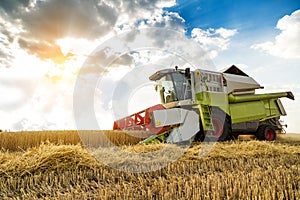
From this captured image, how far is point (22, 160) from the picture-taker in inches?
161

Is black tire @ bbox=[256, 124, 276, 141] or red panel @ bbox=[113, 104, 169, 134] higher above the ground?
red panel @ bbox=[113, 104, 169, 134]

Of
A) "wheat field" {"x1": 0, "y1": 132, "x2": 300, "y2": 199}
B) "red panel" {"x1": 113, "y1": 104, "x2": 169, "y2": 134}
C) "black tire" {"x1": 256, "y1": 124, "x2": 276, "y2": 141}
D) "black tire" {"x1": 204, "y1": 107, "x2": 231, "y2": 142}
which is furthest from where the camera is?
A: "black tire" {"x1": 256, "y1": 124, "x2": 276, "y2": 141}

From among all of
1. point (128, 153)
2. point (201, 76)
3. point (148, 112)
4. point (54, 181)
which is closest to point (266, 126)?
point (201, 76)

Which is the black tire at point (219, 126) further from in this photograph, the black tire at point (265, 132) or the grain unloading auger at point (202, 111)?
the black tire at point (265, 132)

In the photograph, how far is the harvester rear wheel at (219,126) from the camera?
25.6 ft

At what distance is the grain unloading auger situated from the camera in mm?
7266

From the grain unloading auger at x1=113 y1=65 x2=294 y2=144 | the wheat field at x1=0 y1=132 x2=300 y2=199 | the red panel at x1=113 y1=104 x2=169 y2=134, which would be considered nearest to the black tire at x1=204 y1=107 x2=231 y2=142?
the grain unloading auger at x1=113 y1=65 x2=294 y2=144

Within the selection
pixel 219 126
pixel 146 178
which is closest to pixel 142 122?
pixel 219 126

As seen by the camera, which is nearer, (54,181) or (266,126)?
(54,181)

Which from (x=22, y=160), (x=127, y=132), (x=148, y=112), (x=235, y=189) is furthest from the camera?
(x=127, y=132)

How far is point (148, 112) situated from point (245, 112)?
12.5ft

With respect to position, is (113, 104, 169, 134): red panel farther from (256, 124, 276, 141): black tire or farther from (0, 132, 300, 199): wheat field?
(256, 124, 276, 141): black tire

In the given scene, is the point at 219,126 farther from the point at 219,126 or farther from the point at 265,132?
the point at 265,132

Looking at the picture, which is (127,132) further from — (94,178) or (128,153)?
(94,178)
